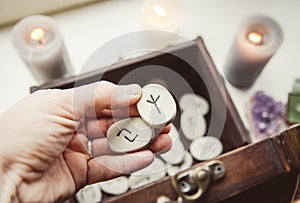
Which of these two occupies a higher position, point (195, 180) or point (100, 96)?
point (100, 96)

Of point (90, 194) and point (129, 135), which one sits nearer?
point (129, 135)

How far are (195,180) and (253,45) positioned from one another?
0.31 meters

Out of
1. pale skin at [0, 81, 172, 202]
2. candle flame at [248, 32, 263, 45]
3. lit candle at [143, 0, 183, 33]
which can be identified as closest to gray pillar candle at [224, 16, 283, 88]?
candle flame at [248, 32, 263, 45]

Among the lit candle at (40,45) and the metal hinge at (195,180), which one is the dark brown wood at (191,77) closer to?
the lit candle at (40,45)

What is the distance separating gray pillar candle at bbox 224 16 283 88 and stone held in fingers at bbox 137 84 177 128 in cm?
25

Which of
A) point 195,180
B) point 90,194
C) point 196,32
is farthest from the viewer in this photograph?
point 196,32

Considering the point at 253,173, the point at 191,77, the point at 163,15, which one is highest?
the point at 163,15

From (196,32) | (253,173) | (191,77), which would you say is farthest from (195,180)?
(196,32)

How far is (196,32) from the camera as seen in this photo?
0.84 meters

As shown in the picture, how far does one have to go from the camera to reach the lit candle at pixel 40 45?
729 mm

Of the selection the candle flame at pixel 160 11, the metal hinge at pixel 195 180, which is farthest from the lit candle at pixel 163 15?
the metal hinge at pixel 195 180

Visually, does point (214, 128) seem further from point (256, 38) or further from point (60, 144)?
point (60, 144)

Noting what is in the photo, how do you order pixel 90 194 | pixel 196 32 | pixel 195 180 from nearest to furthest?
pixel 195 180 → pixel 90 194 → pixel 196 32

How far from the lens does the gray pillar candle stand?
29.0 inches
